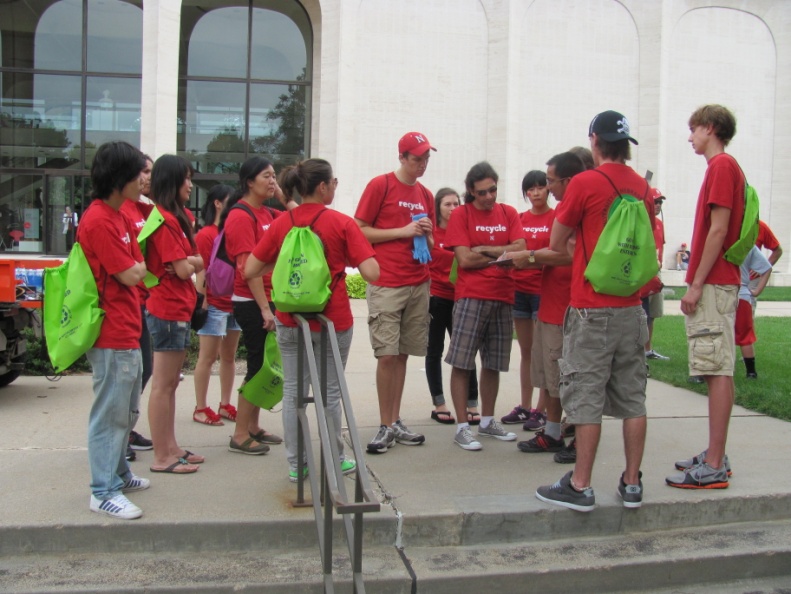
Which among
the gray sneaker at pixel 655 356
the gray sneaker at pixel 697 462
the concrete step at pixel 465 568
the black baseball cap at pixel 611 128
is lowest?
the concrete step at pixel 465 568

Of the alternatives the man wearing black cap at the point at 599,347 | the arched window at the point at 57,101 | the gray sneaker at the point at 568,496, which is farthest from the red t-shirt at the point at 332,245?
the arched window at the point at 57,101

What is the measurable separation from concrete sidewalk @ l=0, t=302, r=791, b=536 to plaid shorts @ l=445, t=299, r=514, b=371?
640mm

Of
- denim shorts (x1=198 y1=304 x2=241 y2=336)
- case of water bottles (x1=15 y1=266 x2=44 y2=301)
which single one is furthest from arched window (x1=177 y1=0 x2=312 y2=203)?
denim shorts (x1=198 y1=304 x2=241 y2=336)

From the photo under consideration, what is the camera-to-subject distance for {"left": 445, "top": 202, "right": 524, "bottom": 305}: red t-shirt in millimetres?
5207

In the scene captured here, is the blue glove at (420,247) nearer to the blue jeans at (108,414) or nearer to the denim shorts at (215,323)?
the denim shorts at (215,323)

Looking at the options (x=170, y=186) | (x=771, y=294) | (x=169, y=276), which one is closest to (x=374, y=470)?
(x=169, y=276)

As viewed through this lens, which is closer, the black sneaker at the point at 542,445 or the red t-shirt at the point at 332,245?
the red t-shirt at the point at 332,245

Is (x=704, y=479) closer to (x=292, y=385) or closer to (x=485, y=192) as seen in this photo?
(x=485, y=192)

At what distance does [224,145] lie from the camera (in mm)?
21891

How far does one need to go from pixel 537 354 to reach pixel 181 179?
2.76 metres

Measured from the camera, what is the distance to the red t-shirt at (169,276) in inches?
171

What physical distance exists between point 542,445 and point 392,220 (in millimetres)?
1921

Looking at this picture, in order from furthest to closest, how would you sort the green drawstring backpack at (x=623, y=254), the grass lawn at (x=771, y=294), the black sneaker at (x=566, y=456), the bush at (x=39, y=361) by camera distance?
the grass lawn at (x=771, y=294) → the bush at (x=39, y=361) → the black sneaker at (x=566, y=456) → the green drawstring backpack at (x=623, y=254)

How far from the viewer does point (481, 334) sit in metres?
5.23
